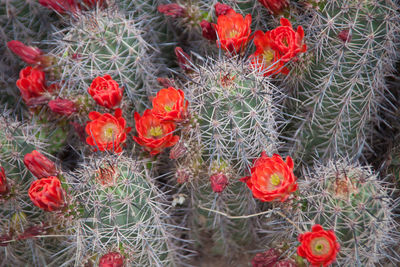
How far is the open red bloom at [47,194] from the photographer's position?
5.58 ft

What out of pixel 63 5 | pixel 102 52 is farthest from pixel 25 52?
pixel 102 52

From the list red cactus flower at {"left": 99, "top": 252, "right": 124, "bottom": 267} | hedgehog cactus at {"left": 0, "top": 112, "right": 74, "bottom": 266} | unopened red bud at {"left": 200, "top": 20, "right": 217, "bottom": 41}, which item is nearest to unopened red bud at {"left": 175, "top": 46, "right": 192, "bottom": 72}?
unopened red bud at {"left": 200, "top": 20, "right": 217, "bottom": 41}

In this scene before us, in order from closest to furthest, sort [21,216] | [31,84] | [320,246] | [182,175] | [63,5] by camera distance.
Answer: [320,246], [182,175], [21,216], [31,84], [63,5]

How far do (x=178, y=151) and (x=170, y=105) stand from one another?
0.21 m

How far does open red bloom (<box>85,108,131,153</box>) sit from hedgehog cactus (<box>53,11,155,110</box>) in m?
0.23

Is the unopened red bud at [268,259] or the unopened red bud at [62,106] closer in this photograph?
the unopened red bud at [268,259]

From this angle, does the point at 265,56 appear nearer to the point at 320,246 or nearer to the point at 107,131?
the point at 107,131

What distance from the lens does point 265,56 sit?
6.73 ft

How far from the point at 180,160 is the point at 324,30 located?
94cm

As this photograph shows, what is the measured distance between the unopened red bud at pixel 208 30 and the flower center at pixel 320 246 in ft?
3.69

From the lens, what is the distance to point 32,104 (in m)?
2.07

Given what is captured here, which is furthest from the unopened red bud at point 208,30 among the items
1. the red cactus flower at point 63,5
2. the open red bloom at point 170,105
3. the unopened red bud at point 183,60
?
the red cactus flower at point 63,5

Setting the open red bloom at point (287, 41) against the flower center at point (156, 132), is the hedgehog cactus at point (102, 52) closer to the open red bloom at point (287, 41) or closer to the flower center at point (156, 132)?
the flower center at point (156, 132)

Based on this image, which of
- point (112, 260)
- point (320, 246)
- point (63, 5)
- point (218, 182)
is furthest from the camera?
point (63, 5)
